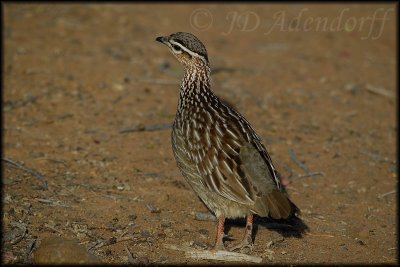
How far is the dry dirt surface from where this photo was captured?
7.11 meters

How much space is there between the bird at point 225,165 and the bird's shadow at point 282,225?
0.58m

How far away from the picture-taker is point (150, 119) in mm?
10164

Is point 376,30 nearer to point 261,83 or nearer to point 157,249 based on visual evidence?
point 261,83

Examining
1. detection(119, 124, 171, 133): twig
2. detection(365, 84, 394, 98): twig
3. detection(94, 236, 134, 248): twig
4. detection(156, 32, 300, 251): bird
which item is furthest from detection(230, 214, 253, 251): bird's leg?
detection(365, 84, 394, 98): twig

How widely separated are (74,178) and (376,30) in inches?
423

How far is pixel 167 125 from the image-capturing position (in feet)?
32.6

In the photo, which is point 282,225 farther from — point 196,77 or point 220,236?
point 196,77

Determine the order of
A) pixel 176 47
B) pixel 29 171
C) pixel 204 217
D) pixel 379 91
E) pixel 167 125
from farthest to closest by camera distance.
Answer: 1. pixel 379 91
2. pixel 167 125
3. pixel 29 171
4. pixel 176 47
5. pixel 204 217

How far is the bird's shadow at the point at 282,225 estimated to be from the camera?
752cm

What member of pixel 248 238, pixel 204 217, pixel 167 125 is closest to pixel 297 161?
pixel 167 125

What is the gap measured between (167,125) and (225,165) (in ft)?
10.8

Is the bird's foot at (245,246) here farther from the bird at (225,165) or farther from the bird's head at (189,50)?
the bird's head at (189,50)

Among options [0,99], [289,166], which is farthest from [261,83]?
[0,99]

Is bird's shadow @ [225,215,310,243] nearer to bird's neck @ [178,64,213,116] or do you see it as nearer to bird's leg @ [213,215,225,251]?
bird's leg @ [213,215,225,251]
